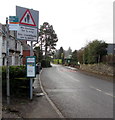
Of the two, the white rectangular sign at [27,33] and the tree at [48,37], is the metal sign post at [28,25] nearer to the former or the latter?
the white rectangular sign at [27,33]

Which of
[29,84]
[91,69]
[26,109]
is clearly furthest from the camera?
[91,69]

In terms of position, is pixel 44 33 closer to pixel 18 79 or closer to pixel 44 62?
pixel 44 62

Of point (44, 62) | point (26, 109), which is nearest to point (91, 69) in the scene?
point (26, 109)

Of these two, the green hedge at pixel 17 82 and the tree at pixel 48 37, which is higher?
the tree at pixel 48 37

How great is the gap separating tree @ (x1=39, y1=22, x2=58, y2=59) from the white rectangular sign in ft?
164

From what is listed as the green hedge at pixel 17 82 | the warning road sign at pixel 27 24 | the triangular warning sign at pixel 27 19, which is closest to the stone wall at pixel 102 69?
the green hedge at pixel 17 82

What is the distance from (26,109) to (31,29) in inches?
138

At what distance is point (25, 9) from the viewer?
6254 millimetres

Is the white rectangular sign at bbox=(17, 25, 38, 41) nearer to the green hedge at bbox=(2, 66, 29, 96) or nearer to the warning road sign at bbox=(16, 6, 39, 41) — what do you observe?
the warning road sign at bbox=(16, 6, 39, 41)

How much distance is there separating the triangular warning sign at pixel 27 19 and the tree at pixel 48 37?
164 feet

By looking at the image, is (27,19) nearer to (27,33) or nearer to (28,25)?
(28,25)

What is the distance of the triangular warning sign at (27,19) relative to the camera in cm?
619

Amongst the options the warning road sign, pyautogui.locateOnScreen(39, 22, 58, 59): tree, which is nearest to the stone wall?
the warning road sign

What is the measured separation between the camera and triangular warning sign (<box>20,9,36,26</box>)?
244 inches
